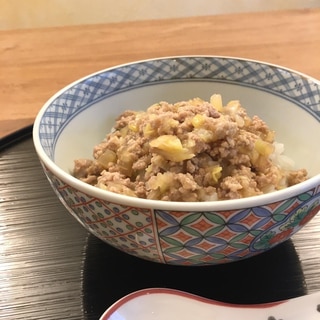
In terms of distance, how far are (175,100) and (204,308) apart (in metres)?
0.52

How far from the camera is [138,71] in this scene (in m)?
1.04

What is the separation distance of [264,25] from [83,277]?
1361 mm

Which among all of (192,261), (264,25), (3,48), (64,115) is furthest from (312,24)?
(192,261)

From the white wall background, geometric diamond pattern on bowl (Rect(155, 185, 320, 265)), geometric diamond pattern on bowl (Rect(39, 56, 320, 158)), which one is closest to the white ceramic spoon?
geometric diamond pattern on bowl (Rect(155, 185, 320, 265))

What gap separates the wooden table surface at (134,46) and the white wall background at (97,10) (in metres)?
0.86

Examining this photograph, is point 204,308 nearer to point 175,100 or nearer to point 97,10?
point 175,100

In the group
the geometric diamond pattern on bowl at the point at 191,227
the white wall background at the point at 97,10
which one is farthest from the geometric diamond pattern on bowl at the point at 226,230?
the white wall background at the point at 97,10

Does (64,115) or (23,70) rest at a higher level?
(64,115)

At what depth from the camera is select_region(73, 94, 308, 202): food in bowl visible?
0.73 metres

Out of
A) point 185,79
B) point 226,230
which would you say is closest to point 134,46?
point 185,79

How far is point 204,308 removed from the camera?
672 mm

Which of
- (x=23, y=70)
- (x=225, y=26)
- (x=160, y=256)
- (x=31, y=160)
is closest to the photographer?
(x=160, y=256)

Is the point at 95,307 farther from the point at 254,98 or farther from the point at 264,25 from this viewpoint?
the point at 264,25

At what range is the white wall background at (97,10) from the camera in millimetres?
2652
